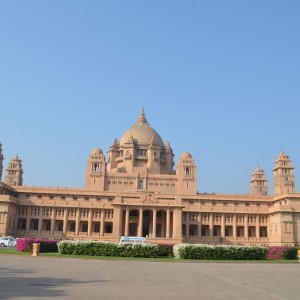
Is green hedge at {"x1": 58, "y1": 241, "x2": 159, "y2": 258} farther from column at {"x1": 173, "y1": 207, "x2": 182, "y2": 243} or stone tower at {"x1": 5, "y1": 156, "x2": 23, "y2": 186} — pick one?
stone tower at {"x1": 5, "y1": 156, "x2": 23, "y2": 186}

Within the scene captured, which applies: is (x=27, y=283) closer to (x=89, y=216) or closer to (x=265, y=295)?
(x=265, y=295)

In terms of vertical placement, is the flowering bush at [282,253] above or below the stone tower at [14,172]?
below

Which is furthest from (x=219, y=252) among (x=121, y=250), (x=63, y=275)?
(x=63, y=275)

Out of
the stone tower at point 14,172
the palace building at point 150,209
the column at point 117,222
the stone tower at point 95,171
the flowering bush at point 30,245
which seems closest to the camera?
the flowering bush at point 30,245

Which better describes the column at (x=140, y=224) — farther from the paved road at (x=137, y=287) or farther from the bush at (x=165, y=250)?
the paved road at (x=137, y=287)

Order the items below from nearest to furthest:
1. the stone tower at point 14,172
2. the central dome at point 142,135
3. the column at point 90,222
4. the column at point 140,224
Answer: the column at point 140,224
the column at point 90,222
the central dome at point 142,135
the stone tower at point 14,172

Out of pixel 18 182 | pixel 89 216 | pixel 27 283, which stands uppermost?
pixel 18 182

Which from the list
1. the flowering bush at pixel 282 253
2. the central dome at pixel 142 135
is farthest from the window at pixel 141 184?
the flowering bush at pixel 282 253

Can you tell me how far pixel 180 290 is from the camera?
1385 centimetres

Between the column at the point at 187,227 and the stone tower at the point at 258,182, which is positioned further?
the stone tower at the point at 258,182

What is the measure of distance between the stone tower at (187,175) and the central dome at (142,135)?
10.6 metres

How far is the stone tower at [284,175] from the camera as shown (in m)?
88.6

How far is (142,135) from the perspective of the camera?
96.6 metres

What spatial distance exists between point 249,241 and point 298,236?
8.69 m
